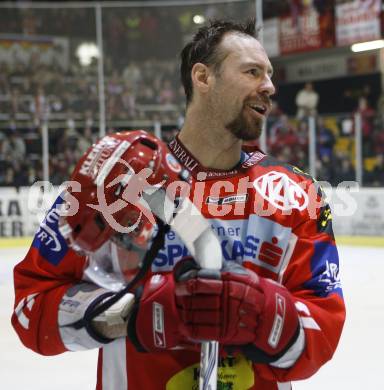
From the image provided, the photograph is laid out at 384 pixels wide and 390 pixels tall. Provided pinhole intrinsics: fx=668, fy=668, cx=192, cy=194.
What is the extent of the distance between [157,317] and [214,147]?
50cm

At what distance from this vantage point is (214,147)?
1404 millimetres

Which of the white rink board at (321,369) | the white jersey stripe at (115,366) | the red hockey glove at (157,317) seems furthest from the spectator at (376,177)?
the red hockey glove at (157,317)

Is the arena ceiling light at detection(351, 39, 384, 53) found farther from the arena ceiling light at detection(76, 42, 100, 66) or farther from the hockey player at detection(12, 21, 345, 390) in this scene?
the hockey player at detection(12, 21, 345, 390)

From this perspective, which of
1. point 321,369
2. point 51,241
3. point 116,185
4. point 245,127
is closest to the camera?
point 116,185

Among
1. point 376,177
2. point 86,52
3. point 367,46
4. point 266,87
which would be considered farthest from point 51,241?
point 367,46

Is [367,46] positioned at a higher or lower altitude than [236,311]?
higher

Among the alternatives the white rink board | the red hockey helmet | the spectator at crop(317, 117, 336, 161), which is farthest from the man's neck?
the spectator at crop(317, 117, 336, 161)

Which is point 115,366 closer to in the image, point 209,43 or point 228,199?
point 228,199

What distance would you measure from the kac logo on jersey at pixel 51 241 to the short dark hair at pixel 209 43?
0.45m

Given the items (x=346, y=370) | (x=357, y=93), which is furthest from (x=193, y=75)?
(x=357, y=93)

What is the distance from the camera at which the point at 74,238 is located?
86cm

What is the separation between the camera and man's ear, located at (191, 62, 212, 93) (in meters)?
1.39

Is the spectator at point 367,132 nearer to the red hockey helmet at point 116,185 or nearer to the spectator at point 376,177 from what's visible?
the spectator at point 376,177

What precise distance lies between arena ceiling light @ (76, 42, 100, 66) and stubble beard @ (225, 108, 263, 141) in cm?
836
